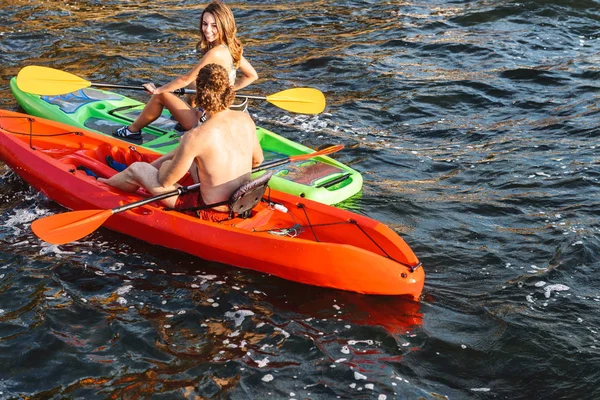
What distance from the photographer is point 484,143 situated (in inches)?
331

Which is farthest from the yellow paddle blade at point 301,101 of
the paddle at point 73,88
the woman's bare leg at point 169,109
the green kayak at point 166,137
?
the woman's bare leg at point 169,109

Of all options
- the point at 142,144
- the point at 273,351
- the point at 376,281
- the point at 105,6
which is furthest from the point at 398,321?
the point at 105,6

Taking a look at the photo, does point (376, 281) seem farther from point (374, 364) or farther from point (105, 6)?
point (105, 6)

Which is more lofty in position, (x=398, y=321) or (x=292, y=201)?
(x=292, y=201)

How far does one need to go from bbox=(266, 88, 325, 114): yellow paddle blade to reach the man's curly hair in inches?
79.1

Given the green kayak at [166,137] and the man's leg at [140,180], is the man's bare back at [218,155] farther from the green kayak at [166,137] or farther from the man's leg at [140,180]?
the green kayak at [166,137]

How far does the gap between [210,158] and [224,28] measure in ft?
5.64

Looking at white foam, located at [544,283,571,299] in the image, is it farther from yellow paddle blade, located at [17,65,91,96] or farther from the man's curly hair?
yellow paddle blade, located at [17,65,91,96]

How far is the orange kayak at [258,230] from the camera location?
212 inches

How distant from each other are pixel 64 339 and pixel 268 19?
8.40 meters

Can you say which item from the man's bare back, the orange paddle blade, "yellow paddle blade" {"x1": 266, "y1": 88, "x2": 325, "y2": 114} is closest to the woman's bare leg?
"yellow paddle blade" {"x1": 266, "y1": 88, "x2": 325, "y2": 114}

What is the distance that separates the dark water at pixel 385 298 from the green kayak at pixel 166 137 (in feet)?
1.10

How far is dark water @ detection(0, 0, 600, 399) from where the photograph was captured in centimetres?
472

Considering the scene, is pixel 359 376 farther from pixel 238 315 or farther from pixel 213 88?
pixel 213 88
